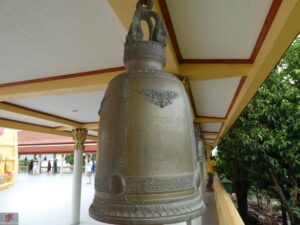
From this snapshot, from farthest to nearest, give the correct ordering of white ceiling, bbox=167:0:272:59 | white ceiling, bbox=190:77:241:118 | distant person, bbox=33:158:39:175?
1. distant person, bbox=33:158:39:175
2. white ceiling, bbox=190:77:241:118
3. white ceiling, bbox=167:0:272:59

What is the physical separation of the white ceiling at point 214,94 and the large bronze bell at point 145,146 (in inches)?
95.6

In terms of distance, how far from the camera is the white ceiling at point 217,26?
173 cm

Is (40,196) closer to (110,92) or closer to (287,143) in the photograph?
(287,143)

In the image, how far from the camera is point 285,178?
636 cm

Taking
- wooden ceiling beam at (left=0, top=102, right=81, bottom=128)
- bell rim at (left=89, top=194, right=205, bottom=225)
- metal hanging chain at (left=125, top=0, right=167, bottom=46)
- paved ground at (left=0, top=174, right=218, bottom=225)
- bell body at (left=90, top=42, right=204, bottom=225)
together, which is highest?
wooden ceiling beam at (left=0, top=102, right=81, bottom=128)

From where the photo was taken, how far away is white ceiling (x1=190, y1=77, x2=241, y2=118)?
3.49 meters

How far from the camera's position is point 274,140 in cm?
627

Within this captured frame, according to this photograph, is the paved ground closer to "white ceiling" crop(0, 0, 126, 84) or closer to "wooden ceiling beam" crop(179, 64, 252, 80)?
"wooden ceiling beam" crop(179, 64, 252, 80)

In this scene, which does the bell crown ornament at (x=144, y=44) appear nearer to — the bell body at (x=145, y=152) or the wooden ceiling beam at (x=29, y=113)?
the bell body at (x=145, y=152)

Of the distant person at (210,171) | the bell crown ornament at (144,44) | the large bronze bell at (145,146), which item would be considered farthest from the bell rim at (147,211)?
the distant person at (210,171)

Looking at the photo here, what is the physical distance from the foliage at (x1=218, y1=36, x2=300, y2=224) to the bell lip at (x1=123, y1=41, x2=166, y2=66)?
6059mm

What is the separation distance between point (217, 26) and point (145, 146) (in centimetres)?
145

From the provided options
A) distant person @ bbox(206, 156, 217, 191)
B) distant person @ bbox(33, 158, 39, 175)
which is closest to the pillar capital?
distant person @ bbox(206, 156, 217, 191)

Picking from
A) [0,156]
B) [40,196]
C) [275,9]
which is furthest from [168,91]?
[0,156]
